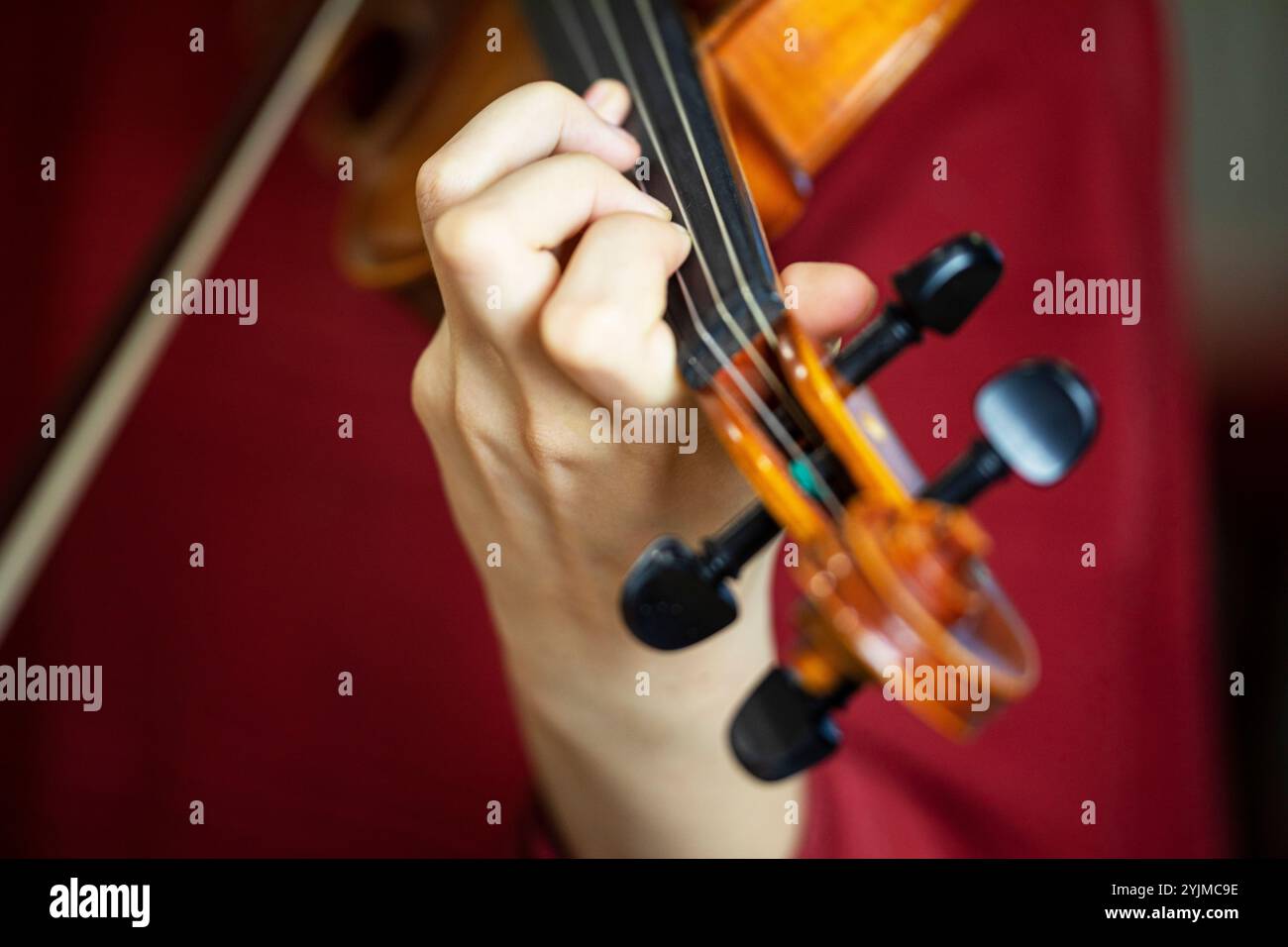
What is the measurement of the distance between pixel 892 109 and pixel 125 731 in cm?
55

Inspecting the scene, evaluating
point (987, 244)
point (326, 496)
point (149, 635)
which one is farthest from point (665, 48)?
point (149, 635)

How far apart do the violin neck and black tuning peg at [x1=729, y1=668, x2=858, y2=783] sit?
78mm

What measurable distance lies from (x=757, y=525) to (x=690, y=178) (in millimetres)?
116

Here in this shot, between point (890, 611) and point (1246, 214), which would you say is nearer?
point (890, 611)

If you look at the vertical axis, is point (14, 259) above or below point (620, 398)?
above

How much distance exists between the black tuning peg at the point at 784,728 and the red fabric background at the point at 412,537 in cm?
22

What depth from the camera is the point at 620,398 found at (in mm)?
296

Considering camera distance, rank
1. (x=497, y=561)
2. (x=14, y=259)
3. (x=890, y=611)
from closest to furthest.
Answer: (x=890, y=611) < (x=497, y=561) < (x=14, y=259)

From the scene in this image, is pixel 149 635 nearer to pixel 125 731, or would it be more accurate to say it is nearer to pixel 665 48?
pixel 125 731

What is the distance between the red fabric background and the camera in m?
0.57
